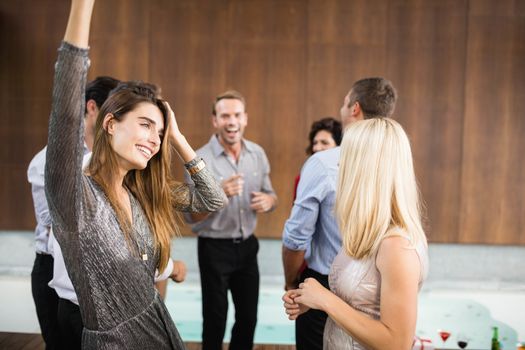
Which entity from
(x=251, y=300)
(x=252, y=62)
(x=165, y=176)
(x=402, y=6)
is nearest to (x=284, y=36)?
(x=252, y=62)

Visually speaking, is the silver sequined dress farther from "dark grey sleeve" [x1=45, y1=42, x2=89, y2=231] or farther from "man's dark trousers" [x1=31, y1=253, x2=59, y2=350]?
"man's dark trousers" [x1=31, y1=253, x2=59, y2=350]

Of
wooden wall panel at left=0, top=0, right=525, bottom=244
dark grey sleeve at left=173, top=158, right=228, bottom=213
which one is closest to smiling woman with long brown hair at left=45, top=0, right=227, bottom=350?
dark grey sleeve at left=173, top=158, right=228, bottom=213

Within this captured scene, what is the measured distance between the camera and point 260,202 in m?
3.29

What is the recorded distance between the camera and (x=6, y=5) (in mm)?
4469

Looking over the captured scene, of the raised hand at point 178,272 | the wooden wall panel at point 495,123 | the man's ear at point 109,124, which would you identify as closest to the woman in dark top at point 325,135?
the wooden wall panel at point 495,123

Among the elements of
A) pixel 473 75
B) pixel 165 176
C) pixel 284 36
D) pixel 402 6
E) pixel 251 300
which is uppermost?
pixel 402 6

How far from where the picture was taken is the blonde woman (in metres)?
1.24

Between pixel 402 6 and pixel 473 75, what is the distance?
0.84 metres

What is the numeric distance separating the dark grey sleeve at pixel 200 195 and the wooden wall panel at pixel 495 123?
334cm

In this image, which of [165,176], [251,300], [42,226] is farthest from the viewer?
[251,300]

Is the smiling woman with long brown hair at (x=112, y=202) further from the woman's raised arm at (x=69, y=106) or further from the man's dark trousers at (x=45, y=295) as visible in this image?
the man's dark trousers at (x=45, y=295)

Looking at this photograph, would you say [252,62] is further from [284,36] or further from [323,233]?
[323,233]

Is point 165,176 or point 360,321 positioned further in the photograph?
point 165,176

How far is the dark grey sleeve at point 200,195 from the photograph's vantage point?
176 centimetres
